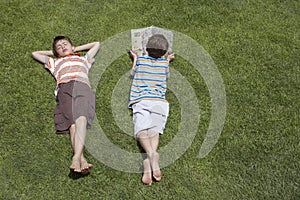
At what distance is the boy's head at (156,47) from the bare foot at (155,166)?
118 cm

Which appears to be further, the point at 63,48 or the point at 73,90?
the point at 63,48

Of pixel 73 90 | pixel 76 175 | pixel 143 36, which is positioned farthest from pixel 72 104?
pixel 143 36

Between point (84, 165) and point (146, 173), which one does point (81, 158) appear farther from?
point (146, 173)

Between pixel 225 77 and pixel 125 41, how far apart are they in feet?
4.03

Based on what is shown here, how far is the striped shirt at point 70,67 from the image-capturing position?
354 centimetres

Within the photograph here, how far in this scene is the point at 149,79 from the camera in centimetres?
352

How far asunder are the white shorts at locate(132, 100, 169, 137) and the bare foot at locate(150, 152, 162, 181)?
0.28 metres

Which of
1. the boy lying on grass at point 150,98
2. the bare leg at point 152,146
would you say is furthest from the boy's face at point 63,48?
the bare leg at point 152,146

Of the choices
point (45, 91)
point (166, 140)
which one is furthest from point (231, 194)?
point (45, 91)

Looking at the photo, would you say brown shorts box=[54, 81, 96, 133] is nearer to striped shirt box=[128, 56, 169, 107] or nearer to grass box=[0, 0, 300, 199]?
grass box=[0, 0, 300, 199]

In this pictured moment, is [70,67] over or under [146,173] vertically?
over

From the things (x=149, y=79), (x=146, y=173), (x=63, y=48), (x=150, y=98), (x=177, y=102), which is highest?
(x=63, y=48)

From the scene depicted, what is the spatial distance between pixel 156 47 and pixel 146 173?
142 centimetres

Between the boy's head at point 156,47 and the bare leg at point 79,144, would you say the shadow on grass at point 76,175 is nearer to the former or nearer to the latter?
the bare leg at point 79,144
